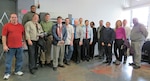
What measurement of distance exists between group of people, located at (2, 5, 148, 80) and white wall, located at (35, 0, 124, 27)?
241cm

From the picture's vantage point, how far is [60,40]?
4426 millimetres

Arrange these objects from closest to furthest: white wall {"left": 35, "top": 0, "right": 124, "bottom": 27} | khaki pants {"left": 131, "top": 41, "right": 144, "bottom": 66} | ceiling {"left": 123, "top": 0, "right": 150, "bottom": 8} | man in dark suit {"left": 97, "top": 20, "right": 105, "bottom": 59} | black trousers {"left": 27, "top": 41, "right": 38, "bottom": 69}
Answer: black trousers {"left": 27, "top": 41, "right": 38, "bottom": 69} → khaki pants {"left": 131, "top": 41, "right": 144, "bottom": 66} → man in dark suit {"left": 97, "top": 20, "right": 105, "bottom": 59} → white wall {"left": 35, "top": 0, "right": 124, "bottom": 27} → ceiling {"left": 123, "top": 0, "right": 150, "bottom": 8}

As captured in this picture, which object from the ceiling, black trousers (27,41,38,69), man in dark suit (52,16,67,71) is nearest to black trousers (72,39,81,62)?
man in dark suit (52,16,67,71)

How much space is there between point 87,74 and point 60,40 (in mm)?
1169

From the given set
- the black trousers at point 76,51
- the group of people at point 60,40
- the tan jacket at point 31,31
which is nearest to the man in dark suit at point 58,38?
the group of people at point 60,40

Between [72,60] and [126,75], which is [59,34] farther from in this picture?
[126,75]

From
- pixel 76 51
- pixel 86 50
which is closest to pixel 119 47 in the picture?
pixel 86 50

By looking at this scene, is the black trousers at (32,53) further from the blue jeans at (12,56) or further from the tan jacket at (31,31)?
the blue jeans at (12,56)

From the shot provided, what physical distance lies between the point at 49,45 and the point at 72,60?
132 centimetres

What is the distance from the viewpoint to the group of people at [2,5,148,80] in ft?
12.0

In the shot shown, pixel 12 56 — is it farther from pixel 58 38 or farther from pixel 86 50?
pixel 86 50

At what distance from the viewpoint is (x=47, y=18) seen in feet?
14.5

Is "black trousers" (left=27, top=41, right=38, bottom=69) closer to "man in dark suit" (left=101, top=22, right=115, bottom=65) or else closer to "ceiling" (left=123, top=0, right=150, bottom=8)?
"man in dark suit" (left=101, top=22, right=115, bottom=65)

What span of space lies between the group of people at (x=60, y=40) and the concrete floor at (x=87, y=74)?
224mm
